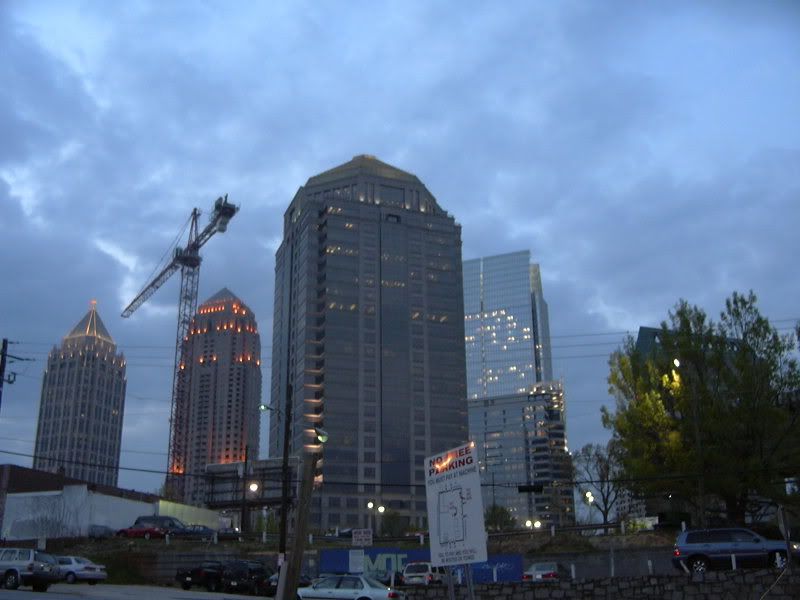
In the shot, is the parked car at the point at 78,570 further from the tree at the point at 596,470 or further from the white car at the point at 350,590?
the tree at the point at 596,470

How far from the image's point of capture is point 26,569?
1174 inches

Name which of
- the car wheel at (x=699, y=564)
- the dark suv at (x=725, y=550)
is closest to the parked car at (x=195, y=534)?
the dark suv at (x=725, y=550)

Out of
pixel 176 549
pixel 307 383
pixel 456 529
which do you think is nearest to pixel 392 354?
pixel 307 383

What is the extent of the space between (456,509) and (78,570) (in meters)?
30.8

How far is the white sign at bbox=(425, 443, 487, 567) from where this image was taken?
11.3 m

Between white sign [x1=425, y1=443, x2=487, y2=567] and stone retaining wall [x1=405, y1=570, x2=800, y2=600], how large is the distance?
9986 mm

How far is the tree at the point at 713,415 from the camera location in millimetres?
40469

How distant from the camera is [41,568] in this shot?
30.1 m

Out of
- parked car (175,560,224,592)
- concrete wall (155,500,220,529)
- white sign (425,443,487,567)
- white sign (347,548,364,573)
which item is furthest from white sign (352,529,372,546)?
concrete wall (155,500,220,529)

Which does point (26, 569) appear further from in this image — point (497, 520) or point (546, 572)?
point (497, 520)

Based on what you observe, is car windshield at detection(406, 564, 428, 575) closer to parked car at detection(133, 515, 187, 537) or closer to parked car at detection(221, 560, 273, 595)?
parked car at detection(221, 560, 273, 595)

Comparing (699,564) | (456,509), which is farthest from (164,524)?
(456,509)

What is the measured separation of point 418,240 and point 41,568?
155 m

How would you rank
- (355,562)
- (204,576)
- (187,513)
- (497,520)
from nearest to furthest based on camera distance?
(355,562), (204,576), (187,513), (497,520)
